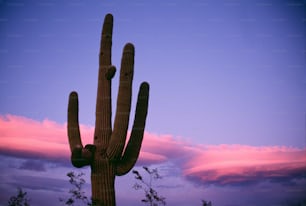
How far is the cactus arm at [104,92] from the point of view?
7531 mm

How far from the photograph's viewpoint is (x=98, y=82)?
316 inches

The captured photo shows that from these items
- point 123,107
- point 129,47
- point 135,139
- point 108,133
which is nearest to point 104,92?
point 123,107

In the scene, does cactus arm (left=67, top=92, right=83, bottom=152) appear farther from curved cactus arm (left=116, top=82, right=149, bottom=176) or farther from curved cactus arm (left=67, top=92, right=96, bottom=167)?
curved cactus arm (left=116, top=82, right=149, bottom=176)

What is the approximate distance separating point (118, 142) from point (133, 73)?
1645 millimetres

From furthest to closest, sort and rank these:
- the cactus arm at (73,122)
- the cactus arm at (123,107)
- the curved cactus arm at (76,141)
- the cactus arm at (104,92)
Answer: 1. the cactus arm at (73,122)
2. the cactus arm at (104,92)
3. the cactus arm at (123,107)
4. the curved cactus arm at (76,141)

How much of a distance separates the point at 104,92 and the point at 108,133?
0.98m

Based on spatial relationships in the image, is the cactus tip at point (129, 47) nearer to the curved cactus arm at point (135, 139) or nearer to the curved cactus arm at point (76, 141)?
the curved cactus arm at point (135, 139)

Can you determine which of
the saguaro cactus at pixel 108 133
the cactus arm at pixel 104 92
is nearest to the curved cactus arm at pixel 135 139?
the saguaro cactus at pixel 108 133

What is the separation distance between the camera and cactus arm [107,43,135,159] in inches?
286

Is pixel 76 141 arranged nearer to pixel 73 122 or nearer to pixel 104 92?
pixel 73 122

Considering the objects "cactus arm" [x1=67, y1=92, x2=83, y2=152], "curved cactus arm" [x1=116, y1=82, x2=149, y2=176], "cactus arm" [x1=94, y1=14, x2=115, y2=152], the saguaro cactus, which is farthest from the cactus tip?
"cactus arm" [x1=67, y1=92, x2=83, y2=152]

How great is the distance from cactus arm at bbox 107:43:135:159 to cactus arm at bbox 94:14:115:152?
274 millimetres

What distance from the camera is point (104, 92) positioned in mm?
7805

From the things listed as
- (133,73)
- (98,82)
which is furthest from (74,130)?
(133,73)
